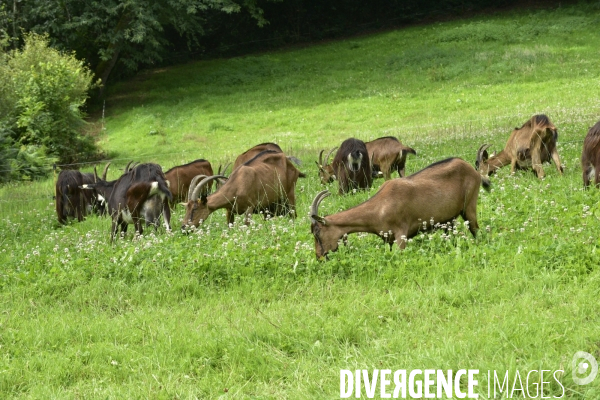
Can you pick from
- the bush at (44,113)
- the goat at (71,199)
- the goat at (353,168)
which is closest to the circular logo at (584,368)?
the goat at (353,168)

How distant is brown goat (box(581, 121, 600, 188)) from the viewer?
403 inches

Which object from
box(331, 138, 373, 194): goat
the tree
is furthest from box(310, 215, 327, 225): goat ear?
the tree

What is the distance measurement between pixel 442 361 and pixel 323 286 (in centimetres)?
250

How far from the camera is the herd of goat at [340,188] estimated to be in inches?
327

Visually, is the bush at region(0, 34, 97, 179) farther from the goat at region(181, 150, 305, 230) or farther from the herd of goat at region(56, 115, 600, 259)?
the goat at region(181, 150, 305, 230)

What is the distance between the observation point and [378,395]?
4.94 m

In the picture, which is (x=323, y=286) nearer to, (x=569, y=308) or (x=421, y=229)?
(x=421, y=229)

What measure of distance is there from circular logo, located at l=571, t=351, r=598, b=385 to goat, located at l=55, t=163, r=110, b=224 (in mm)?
11182

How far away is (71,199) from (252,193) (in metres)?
5.09

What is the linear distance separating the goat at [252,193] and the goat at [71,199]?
4028mm

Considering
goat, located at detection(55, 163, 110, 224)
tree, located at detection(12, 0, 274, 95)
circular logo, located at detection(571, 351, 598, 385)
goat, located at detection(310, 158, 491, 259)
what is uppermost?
tree, located at detection(12, 0, 274, 95)

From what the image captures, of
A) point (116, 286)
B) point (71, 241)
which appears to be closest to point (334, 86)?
point (71, 241)

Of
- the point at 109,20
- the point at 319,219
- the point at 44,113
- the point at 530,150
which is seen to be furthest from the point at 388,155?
the point at 109,20

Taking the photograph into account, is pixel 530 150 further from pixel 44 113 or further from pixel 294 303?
pixel 44 113
